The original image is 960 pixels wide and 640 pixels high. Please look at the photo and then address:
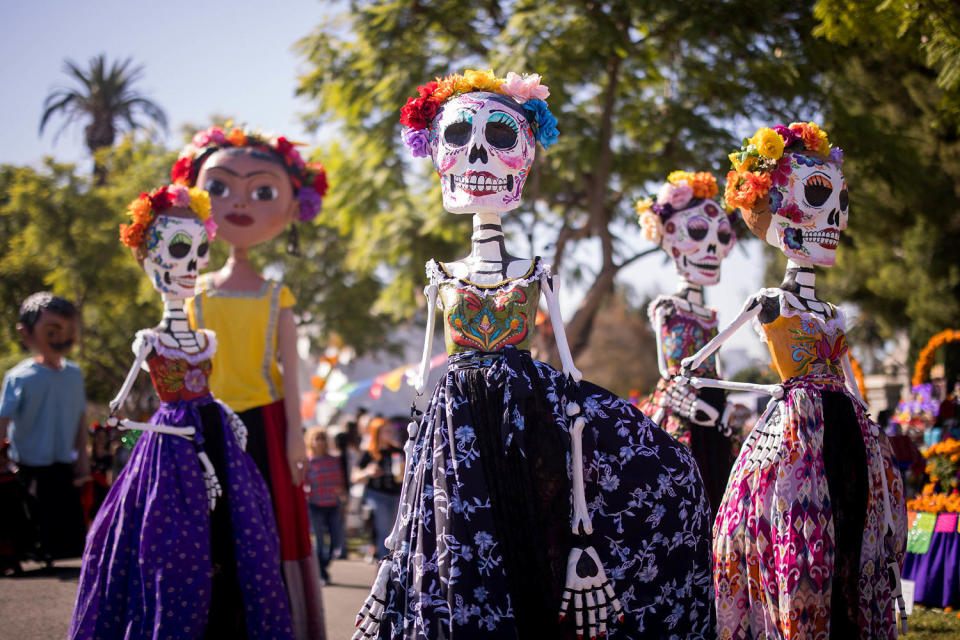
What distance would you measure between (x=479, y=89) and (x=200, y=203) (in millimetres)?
2067

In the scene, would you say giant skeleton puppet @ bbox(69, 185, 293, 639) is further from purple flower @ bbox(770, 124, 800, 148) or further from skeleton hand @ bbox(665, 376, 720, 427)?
purple flower @ bbox(770, 124, 800, 148)

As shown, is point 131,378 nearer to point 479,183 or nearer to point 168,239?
point 168,239

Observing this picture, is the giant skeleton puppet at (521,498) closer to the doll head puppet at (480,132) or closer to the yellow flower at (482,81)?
the doll head puppet at (480,132)

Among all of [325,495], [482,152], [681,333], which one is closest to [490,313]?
[482,152]

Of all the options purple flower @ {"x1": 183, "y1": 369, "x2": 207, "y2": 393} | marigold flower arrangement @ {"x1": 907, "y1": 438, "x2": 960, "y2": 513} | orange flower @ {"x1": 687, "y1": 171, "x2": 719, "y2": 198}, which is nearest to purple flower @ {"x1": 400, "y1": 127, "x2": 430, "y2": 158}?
purple flower @ {"x1": 183, "y1": 369, "x2": 207, "y2": 393}

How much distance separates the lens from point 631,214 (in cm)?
1298

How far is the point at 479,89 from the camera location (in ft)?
15.1

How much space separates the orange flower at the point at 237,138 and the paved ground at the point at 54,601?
3403 millimetres

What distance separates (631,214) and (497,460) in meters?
9.50

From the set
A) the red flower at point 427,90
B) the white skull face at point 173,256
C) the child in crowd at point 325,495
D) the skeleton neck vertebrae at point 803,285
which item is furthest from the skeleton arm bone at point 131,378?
the child in crowd at point 325,495

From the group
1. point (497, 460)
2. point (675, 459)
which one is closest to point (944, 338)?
point (675, 459)

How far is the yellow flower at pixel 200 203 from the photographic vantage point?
5.70m

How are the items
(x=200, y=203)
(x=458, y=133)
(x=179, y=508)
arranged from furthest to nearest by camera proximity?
(x=200, y=203) < (x=179, y=508) < (x=458, y=133)

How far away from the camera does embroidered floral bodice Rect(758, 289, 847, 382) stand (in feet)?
15.6
